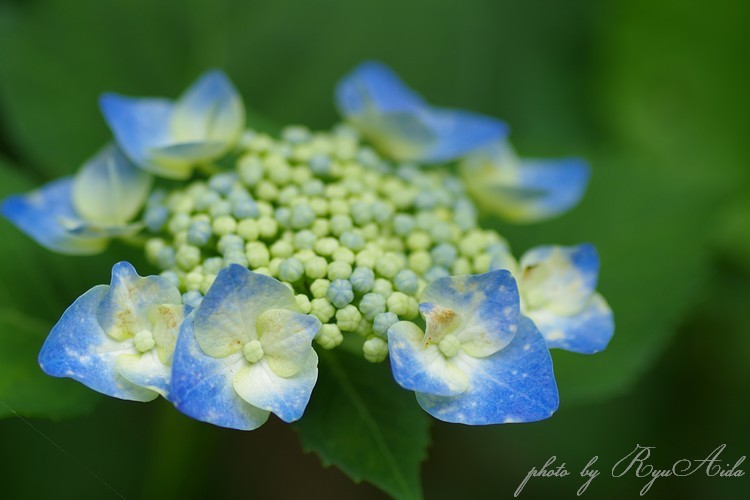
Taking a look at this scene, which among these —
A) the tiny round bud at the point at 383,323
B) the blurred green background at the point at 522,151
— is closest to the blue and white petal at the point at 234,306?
the tiny round bud at the point at 383,323

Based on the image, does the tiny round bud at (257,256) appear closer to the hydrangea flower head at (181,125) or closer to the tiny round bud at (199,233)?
the tiny round bud at (199,233)

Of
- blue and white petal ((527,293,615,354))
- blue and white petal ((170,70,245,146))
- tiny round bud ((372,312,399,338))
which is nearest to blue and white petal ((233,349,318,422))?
tiny round bud ((372,312,399,338))

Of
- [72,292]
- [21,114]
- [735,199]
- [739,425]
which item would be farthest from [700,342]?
[21,114]

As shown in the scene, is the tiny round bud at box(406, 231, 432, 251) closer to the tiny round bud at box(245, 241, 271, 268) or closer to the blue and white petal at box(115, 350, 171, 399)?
the tiny round bud at box(245, 241, 271, 268)

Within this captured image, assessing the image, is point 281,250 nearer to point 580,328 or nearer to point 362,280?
point 362,280

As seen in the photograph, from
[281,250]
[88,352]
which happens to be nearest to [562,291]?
[281,250]

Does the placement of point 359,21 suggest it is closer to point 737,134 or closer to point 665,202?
point 665,202

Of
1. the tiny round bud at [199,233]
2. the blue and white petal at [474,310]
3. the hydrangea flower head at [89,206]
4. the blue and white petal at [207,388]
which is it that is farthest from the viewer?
the hydrangea flower head at [89,206]
